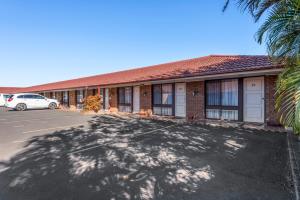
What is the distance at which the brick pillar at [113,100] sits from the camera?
18.4m

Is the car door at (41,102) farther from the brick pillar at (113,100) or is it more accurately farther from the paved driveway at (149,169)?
the paved driveway at (149,169)

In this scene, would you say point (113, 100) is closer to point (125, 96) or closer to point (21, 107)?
point (125, 96)

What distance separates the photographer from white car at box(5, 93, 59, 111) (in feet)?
70.8

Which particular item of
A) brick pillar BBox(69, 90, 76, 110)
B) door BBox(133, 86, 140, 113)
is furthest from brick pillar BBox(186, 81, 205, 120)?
brick pillar BBox(69, 90, 76, 110)

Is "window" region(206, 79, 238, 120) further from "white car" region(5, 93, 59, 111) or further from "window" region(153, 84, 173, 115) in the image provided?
"white car" region(5, 93, 59, 111)

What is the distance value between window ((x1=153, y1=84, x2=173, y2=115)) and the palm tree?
986 centimetres

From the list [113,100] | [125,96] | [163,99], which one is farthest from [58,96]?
[163,99]

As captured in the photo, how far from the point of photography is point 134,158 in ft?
17.5

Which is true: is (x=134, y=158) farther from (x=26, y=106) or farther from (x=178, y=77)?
(x=26, y=106)

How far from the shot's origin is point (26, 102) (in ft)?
72.3

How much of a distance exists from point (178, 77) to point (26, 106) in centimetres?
1903

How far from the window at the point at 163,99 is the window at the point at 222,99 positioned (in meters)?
2.92

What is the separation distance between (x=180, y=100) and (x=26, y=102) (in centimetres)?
1837

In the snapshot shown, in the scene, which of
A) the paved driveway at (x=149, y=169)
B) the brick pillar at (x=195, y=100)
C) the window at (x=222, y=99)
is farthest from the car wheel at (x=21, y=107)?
the window at (x=222, y=99)
